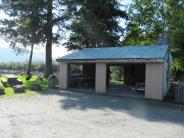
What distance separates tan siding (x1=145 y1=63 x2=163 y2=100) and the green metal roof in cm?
61

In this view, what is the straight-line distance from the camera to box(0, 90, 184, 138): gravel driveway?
9516mm

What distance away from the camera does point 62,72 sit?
23797 millimetres

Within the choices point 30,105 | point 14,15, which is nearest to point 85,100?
point 30,105

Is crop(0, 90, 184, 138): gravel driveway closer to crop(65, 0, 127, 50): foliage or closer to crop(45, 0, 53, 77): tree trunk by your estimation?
crop(45, 0, 53, 77): tree trunk

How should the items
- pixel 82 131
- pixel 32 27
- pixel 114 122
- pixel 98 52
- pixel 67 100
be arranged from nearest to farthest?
1. pixel 82 131
2. pixel 114 122
3. pixel 67 100
4. pixel 98 52
5. pixel 32 27

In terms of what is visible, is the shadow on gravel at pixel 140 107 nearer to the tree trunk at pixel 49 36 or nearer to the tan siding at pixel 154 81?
the tan siding at pixel 154 81

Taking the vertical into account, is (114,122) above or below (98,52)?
below

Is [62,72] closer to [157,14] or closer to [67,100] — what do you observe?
[67,100]

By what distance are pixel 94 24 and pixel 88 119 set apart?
22238 mm

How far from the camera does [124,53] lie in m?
21.1

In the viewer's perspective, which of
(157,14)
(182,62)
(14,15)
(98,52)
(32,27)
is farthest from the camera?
(157,14)

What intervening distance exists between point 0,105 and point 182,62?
1060 inches

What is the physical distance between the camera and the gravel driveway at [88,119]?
9516 millimetres

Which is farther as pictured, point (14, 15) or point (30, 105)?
point (14, 15)
